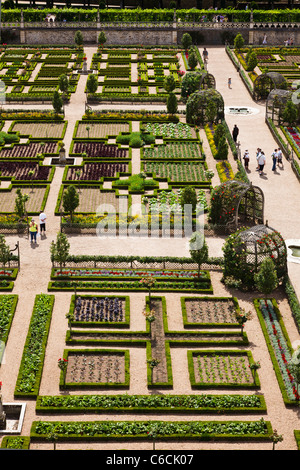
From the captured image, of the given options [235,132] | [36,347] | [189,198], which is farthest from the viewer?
[235,132]

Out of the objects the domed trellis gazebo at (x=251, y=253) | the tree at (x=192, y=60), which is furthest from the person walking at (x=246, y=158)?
the tree at (x=192, y=60)

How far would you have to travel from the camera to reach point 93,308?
3042 centimetres

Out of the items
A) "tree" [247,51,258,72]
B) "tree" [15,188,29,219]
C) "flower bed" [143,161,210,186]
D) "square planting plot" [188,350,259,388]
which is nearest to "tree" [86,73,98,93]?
"flower bed" [143,161,210,186]

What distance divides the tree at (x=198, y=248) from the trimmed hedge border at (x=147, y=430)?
35.6ft

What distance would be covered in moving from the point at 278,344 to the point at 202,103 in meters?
31.0

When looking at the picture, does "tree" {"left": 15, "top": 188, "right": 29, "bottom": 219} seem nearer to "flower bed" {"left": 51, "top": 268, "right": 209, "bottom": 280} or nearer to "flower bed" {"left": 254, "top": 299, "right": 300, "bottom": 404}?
"flower bed" {"left": 51, "top": 268, "right": 209, "bottom": 280}

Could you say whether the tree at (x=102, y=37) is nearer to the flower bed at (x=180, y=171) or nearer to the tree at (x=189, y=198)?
the flower bed at (x=180, y=171)

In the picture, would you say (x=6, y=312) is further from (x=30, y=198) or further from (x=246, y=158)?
(x=246, y=158)

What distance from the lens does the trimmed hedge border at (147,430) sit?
73.5 feet

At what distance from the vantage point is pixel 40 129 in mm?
54312

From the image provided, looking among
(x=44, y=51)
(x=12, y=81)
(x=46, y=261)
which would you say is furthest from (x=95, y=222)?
(x=44, y=51)

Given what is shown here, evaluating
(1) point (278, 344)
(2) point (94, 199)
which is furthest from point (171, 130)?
(1) point (278, 344)

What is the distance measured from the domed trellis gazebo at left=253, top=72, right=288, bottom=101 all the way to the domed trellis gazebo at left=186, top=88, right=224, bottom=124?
7.84 metres

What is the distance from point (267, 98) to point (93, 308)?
3393 cm
